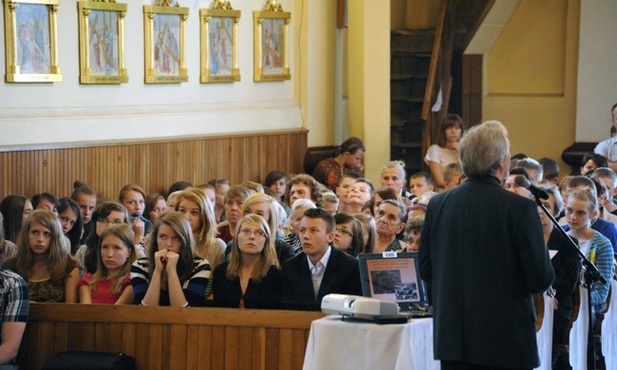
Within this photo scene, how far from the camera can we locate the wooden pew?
273 inches

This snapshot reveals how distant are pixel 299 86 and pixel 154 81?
2911mm

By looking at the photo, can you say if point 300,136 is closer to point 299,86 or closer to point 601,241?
point 299,86

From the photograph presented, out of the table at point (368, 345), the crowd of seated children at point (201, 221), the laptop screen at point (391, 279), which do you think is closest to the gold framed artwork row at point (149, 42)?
the crowd of seated children at point (201, 221)

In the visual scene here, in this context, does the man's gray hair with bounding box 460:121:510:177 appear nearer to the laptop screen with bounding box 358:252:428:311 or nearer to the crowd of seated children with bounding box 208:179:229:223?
the laptop screen with bounding box 358:252:428:311

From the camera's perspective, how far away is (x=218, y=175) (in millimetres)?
14352

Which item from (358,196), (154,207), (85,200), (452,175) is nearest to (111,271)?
(85,200)

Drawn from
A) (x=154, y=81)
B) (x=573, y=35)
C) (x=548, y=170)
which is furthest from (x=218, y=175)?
(x=573, y=35)

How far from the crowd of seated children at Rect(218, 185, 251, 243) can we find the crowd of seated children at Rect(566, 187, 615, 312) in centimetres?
248

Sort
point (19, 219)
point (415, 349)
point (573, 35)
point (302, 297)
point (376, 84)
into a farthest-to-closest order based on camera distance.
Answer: point (573, 35), point (376, 84), point (19, 219), point (302, 297), point (415, 349)

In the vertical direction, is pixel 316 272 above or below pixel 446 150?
below

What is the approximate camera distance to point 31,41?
1168 cm

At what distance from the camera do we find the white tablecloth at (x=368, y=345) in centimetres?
607

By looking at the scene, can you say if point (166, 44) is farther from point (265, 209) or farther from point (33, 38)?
point (265, 209)

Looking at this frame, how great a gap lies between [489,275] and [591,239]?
2913 millimetres
